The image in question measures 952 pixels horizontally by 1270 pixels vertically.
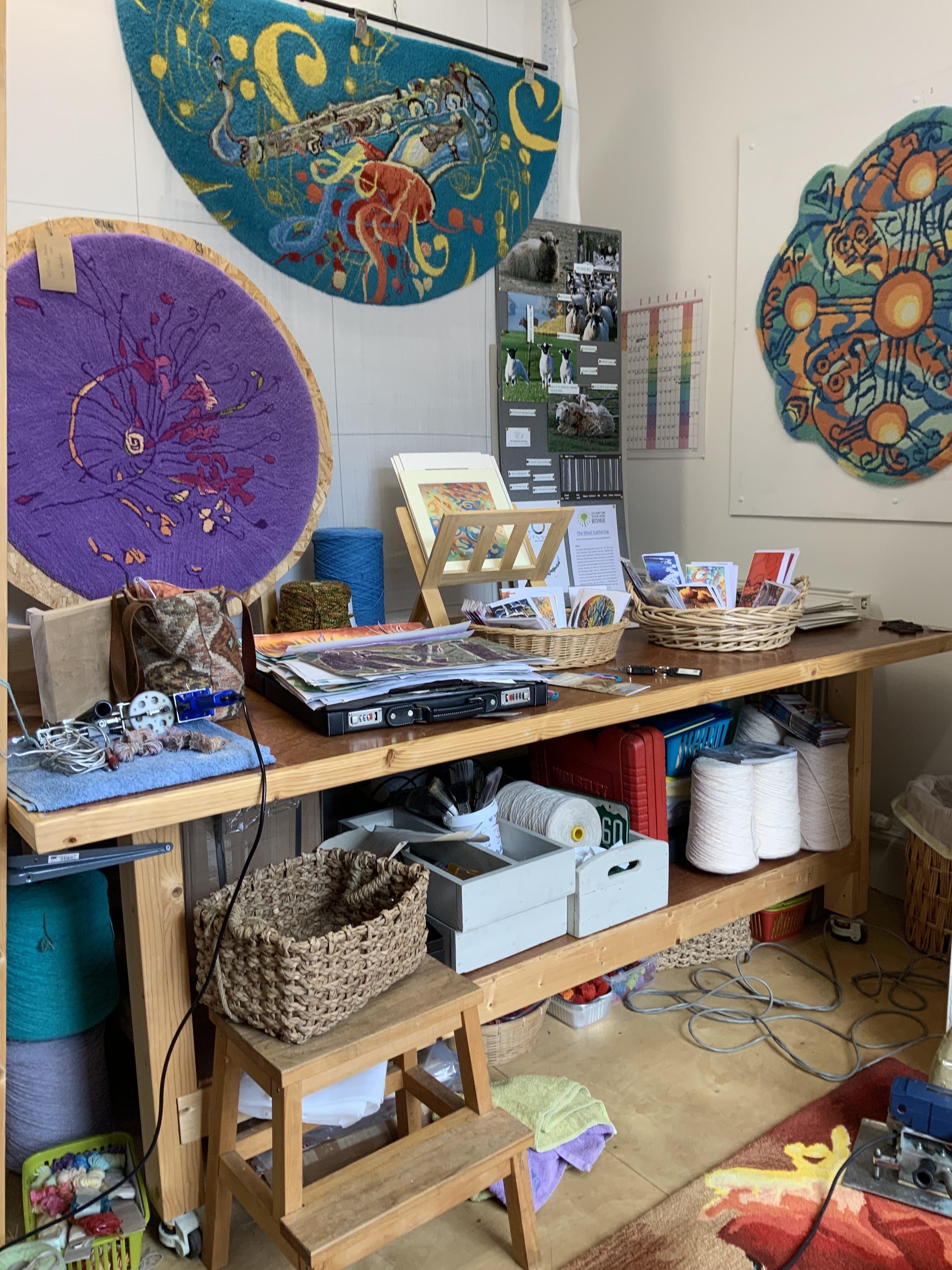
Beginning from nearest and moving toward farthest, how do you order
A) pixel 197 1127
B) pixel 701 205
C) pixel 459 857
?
pixel 197 1127, pixel 459 857, pixel 701 205

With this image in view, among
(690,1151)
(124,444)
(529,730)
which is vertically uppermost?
(124,444)

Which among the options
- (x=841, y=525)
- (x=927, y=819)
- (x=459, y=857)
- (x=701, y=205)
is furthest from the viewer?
(x=701, y=205)

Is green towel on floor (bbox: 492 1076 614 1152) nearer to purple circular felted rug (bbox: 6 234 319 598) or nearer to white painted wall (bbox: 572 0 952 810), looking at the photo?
purple circular felted rug (bbox: 6 234 319 598)

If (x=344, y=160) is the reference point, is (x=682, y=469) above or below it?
below

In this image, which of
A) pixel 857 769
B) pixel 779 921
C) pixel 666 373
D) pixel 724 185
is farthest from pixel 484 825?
pixel 724 185

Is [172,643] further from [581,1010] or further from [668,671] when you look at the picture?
[581,1010]

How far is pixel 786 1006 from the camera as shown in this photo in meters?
2.12

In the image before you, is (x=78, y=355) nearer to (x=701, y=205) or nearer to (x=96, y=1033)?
(x=96, y=1033)

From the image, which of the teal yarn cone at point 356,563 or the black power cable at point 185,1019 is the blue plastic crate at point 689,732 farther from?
the black power cable at point 185,1019

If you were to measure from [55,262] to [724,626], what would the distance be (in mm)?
1448

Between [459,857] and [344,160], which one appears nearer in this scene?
[459,857]

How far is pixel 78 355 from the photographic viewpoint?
5.99 ft

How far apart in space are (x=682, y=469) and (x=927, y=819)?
1.35m

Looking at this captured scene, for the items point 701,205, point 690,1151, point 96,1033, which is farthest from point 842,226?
point 96,1033
